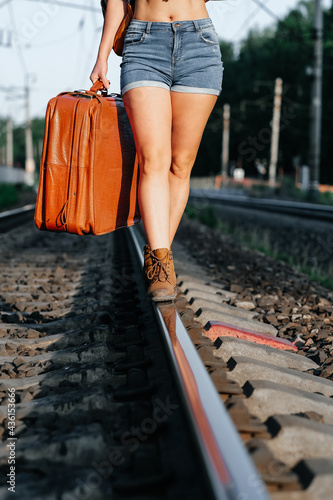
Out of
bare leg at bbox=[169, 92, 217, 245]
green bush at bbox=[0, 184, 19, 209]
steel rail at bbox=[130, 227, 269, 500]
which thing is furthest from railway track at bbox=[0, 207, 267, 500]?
green bush at bbox=[0, 184, 19, 209]

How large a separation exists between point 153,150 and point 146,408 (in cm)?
143

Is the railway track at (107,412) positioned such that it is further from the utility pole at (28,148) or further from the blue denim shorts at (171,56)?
the utility pole at (28,148)

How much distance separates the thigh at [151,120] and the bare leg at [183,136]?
0.09 meters

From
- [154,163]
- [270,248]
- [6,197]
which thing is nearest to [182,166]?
[154,163]

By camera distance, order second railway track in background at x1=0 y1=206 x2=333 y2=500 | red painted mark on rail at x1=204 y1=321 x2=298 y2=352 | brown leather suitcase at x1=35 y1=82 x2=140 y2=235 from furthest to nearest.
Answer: brown leather suitcase at x1=35 y1=82 x2=140 y2=235 < red painted mark on rail at x1=204 y1=321 x2=298 y2=352 < second railway track in background at x1=0 y1=206 x2=333 y2=500

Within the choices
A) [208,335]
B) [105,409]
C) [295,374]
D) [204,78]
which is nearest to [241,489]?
[105,409]

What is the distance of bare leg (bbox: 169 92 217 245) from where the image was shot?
288cm

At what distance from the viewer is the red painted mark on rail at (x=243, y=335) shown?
2.63 m

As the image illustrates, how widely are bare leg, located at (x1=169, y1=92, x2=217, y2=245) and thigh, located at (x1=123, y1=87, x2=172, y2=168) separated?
3.6 inches

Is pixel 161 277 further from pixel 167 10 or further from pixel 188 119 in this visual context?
pixel 167 10

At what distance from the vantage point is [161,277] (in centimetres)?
281

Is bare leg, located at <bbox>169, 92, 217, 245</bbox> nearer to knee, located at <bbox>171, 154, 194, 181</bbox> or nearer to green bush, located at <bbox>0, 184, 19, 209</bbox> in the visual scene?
knee, located at <bbox>171, 154, 194, 181</bbox>

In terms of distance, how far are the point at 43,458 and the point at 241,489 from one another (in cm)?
61

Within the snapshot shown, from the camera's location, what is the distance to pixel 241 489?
3.63ft
